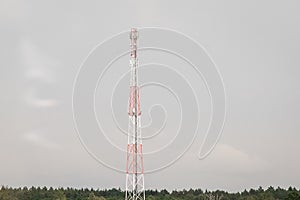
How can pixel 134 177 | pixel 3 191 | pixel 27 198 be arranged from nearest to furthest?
pixel 134 177 → pixel 3 191 → pixel 27 198

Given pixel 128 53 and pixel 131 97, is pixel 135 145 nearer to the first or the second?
pixel 131 97

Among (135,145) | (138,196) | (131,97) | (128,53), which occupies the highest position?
(128,53)

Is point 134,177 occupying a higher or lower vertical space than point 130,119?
lower

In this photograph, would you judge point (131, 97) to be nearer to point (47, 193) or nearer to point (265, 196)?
point (265, 196)

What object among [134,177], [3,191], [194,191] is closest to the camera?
[134,177]

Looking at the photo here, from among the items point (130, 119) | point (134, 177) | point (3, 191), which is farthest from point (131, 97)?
point (3, 191)

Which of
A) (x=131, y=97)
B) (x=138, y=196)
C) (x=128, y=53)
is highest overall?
(x=128, y=53)

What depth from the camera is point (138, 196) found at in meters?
29.1

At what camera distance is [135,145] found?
29.4 m

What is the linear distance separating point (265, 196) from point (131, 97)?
51449 millimetres

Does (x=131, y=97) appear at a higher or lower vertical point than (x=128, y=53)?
lower

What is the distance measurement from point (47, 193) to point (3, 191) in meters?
13.6

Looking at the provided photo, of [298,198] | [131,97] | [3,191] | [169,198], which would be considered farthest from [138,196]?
[169,198]

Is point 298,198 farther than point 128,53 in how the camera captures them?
Yes
